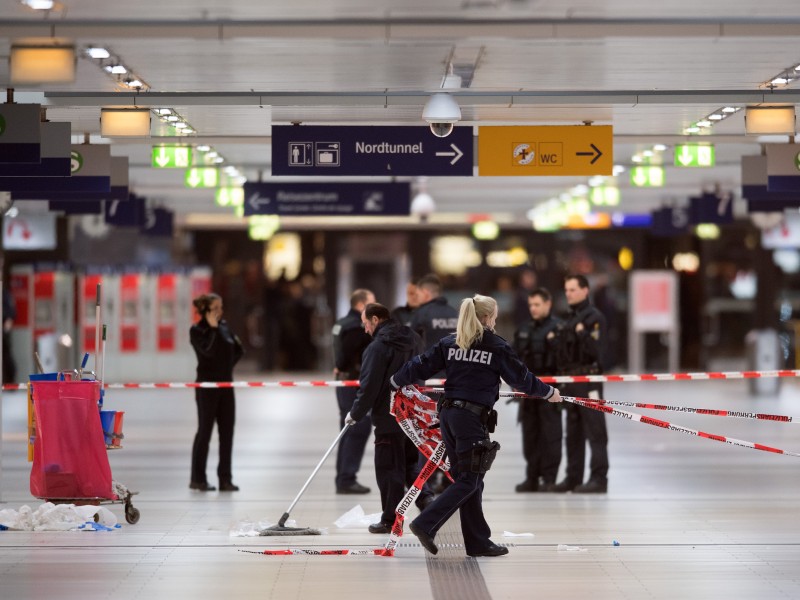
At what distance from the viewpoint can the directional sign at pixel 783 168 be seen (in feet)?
48.1

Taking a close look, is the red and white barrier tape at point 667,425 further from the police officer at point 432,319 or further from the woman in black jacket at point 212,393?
the woman in black jacket at point 212,393

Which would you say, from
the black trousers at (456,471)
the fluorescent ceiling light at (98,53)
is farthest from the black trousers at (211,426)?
the black trousers at (456,471)

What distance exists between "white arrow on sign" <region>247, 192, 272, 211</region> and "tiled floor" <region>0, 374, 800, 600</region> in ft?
11.2

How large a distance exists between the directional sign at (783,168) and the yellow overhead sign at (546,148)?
2145mm

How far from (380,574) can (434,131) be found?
5762mm

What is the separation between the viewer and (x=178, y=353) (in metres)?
27.7

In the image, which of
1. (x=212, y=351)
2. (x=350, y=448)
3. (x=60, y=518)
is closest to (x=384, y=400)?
(x=60, y=518)

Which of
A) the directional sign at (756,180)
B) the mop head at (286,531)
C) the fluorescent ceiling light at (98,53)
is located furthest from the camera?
the directional sign at (756,180)

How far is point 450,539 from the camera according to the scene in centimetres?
964

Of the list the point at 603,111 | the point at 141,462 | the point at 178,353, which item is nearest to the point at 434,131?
the point at 603,111

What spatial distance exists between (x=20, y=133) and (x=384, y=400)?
417 cm

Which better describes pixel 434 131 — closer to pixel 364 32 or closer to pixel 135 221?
pixel 364 32

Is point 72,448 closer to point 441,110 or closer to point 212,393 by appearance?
point 212,393

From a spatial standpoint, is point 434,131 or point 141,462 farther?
point 141,462
